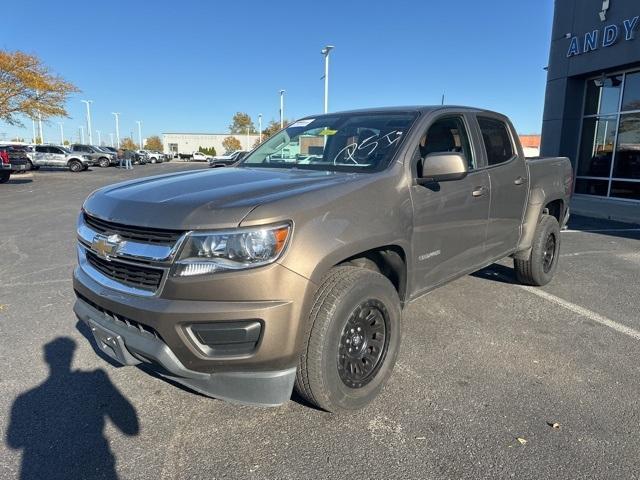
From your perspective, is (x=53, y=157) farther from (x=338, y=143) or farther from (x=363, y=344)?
(x=363, y=344)

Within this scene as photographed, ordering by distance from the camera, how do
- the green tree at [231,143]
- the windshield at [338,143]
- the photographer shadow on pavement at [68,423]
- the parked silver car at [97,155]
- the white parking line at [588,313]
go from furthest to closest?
the green tree at [231,143]
the parked silver car at [97,155]
the white parking line at [588,313]
the windshield at [338,143]
the photographer shadow on pavement at [68,423]

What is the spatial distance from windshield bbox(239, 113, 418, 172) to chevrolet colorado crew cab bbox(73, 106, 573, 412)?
0.02 metres

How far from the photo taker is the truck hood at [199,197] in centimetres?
230

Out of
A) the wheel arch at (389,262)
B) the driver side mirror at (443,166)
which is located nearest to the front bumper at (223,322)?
the wheel arch at (389,262)

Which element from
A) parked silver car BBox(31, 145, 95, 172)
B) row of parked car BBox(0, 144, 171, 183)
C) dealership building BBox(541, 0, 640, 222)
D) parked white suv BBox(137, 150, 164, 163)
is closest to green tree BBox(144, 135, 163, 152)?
parked white suv BBox(137, 150, 164, 163)

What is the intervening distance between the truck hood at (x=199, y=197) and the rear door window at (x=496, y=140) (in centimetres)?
177

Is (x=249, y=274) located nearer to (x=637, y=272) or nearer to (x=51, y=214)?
(x=637, y=272)

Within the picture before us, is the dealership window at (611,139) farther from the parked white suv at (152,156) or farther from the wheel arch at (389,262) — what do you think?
the parked white suv at (152,156)

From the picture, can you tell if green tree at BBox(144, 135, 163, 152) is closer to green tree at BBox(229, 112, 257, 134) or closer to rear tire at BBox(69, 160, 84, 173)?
green tree at BBox(229, 112, 257, 134)

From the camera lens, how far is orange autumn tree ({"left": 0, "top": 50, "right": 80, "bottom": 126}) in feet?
88.0

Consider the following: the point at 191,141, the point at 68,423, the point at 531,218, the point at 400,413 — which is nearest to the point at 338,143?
the point at 400,413

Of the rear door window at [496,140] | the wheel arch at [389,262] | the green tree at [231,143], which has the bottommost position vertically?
the wheel arch at [389,262]

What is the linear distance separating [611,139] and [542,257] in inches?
474

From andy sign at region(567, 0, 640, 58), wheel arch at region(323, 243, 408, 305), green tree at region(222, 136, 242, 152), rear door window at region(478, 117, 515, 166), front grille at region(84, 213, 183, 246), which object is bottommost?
wheel arch at region(323, 243, 408, 305)
